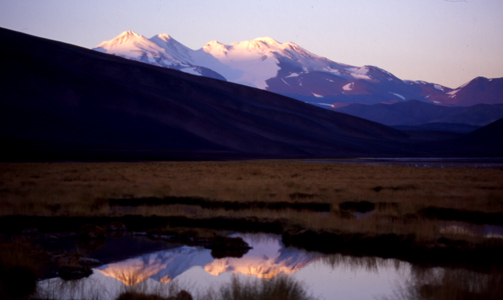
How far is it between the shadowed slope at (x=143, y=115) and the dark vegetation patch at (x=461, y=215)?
2267 inches

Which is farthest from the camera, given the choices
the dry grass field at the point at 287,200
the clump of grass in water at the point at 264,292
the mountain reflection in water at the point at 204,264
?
the dry grass field at the point at 287,200

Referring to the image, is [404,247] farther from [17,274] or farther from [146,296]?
[17,274]

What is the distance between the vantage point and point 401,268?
30.8 ft

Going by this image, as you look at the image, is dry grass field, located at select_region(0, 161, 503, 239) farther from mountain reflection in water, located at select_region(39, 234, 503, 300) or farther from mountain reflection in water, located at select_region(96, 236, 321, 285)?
mountain reflection in water, located at select_region(39, 234, 503, 300)

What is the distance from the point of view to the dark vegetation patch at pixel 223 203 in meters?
16.8

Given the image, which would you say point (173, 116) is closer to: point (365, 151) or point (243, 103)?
point (243, 103)

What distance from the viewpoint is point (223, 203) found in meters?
17.5

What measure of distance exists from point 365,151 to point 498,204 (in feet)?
304

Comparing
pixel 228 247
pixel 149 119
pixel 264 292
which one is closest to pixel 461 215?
pixel 228 247

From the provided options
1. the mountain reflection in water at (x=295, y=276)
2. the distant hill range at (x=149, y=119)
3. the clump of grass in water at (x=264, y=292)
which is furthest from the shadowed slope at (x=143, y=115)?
the clump of grass in water at (x=264, y=292)

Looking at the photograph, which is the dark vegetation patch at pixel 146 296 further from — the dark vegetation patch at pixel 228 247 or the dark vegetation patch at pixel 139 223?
the dark vegetation patch at pixel 139 223

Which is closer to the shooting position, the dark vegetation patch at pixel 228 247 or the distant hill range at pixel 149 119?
the dark vegetation patch at pixel 228 247

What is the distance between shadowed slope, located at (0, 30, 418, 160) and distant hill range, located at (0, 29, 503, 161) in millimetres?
214

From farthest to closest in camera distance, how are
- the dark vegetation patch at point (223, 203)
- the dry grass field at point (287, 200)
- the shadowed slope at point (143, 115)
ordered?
1. the shadowed slope at point (143, 115)
2. the dark vegetation patch at point (223, 203)
3. the dry grass field at point (287, 200)
